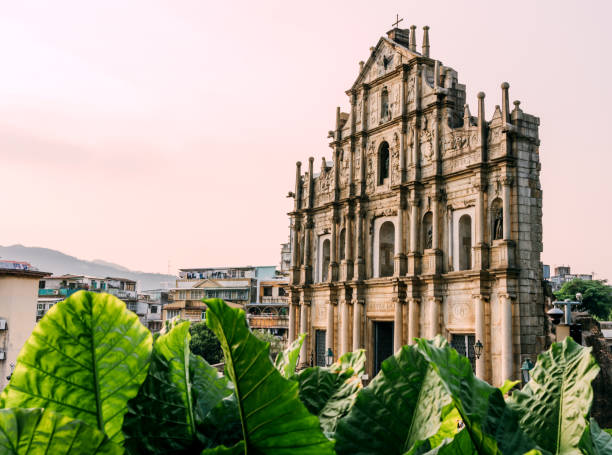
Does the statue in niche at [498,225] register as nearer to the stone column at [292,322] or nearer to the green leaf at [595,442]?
the stone column at [292,322]

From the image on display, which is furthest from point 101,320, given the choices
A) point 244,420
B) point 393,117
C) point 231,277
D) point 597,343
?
point 231,277

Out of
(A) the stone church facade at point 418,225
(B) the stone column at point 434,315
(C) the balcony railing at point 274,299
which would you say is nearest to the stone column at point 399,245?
(A) the stone church facade at point 418,225

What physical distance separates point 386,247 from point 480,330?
6.02 m

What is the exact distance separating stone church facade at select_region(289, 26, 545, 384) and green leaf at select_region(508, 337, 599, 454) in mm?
15516

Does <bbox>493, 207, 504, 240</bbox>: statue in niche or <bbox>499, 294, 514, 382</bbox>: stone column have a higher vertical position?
<bbox>493, 207, 504, 240</bbox>: statue in niche

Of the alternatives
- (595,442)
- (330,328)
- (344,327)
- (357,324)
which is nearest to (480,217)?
(357,324)

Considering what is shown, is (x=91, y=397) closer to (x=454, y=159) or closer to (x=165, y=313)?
(x=454, y=159)

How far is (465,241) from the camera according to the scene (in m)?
18.4

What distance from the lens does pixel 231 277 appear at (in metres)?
56.9

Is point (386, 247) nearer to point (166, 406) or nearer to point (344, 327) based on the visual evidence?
point (344, 327)

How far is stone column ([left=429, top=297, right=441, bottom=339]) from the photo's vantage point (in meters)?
18.0

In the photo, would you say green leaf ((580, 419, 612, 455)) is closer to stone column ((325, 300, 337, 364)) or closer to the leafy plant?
the leafy plant

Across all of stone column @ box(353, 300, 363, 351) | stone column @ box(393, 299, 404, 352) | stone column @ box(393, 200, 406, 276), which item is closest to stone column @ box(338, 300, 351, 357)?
stone column @ box(353, 300, 363, 351)

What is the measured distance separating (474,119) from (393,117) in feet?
11.5
